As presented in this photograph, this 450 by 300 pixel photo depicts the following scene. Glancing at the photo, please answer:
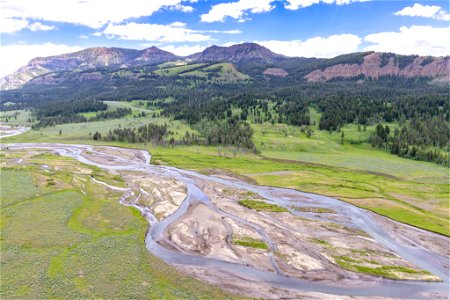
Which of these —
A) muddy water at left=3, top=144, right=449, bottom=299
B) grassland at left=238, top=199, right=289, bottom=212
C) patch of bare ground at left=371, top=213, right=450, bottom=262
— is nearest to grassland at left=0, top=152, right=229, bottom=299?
muddy water at left=3, top=144, right=449, bottom=299

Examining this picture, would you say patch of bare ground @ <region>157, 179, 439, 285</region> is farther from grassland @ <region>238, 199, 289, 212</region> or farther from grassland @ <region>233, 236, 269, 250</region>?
grassland @ <region>238, 199, 289, 212</region>

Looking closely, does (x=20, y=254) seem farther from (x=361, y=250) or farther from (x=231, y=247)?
(x=361, y=250)

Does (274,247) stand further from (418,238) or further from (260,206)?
(418,238)

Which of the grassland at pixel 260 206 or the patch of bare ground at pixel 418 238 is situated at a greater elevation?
the grassland at pixel 260 206

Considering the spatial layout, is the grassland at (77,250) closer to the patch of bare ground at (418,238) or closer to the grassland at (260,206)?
the grassland at (260,206)

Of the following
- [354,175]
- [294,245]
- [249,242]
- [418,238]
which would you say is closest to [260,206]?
[249,242]

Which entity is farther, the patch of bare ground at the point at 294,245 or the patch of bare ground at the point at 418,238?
the patch of bare ground at the point at 418,238

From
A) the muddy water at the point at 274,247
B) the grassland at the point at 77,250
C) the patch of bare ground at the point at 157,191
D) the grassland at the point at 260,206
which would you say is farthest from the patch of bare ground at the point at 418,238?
the patch of bare ground at the point at 157,191

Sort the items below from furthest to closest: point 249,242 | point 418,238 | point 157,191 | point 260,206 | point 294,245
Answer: point 157,191 < point 260,206 < point 418,238 < point 249,242 < point 294,245
